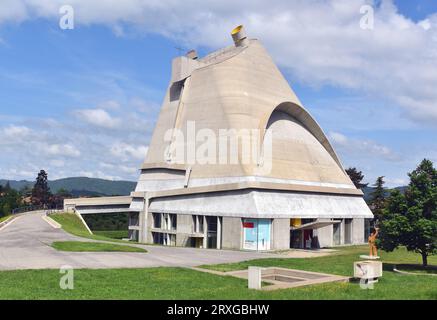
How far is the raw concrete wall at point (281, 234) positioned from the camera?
148 ft

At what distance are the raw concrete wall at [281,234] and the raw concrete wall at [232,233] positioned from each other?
3.48 metres

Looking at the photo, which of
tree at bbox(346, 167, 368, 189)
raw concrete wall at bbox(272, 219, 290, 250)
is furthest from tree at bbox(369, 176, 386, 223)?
raw concrete wall at bbox(272, 219, 290, 250)

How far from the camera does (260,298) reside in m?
15.7

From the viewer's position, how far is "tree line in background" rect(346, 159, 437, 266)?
28.3m

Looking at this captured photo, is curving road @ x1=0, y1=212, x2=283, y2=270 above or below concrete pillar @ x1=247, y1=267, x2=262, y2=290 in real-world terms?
below

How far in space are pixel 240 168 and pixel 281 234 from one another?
8.70 meters

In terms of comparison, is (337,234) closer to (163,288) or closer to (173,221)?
(173,221)

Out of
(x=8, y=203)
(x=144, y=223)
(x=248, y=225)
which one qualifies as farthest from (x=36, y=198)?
(x=248, y=225)

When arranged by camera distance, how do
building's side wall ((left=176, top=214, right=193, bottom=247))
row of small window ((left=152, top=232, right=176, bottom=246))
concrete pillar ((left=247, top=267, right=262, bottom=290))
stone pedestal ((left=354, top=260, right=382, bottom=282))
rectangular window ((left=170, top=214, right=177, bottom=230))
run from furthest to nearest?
rectangular window ((left=170, top=214, right=177, bottom=230)), row of small window ((left=152, top=232, right=176, bottom=246)), building's side wall ((left=176, top=214, right=193, bottom=247)), stone pedestal ((left=354, top=260, right=382, bottom=282)), concrete pillar ((left=247, top=267, right=262, bottom=290))

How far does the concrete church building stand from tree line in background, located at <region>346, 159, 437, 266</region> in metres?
16.2

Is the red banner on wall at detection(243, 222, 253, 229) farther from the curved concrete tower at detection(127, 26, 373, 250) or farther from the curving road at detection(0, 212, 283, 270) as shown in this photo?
the curving road at detection(0, 212, 283, 270)

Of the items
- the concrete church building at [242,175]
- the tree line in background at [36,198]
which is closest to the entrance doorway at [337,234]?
the concrete church building at [242,175]
